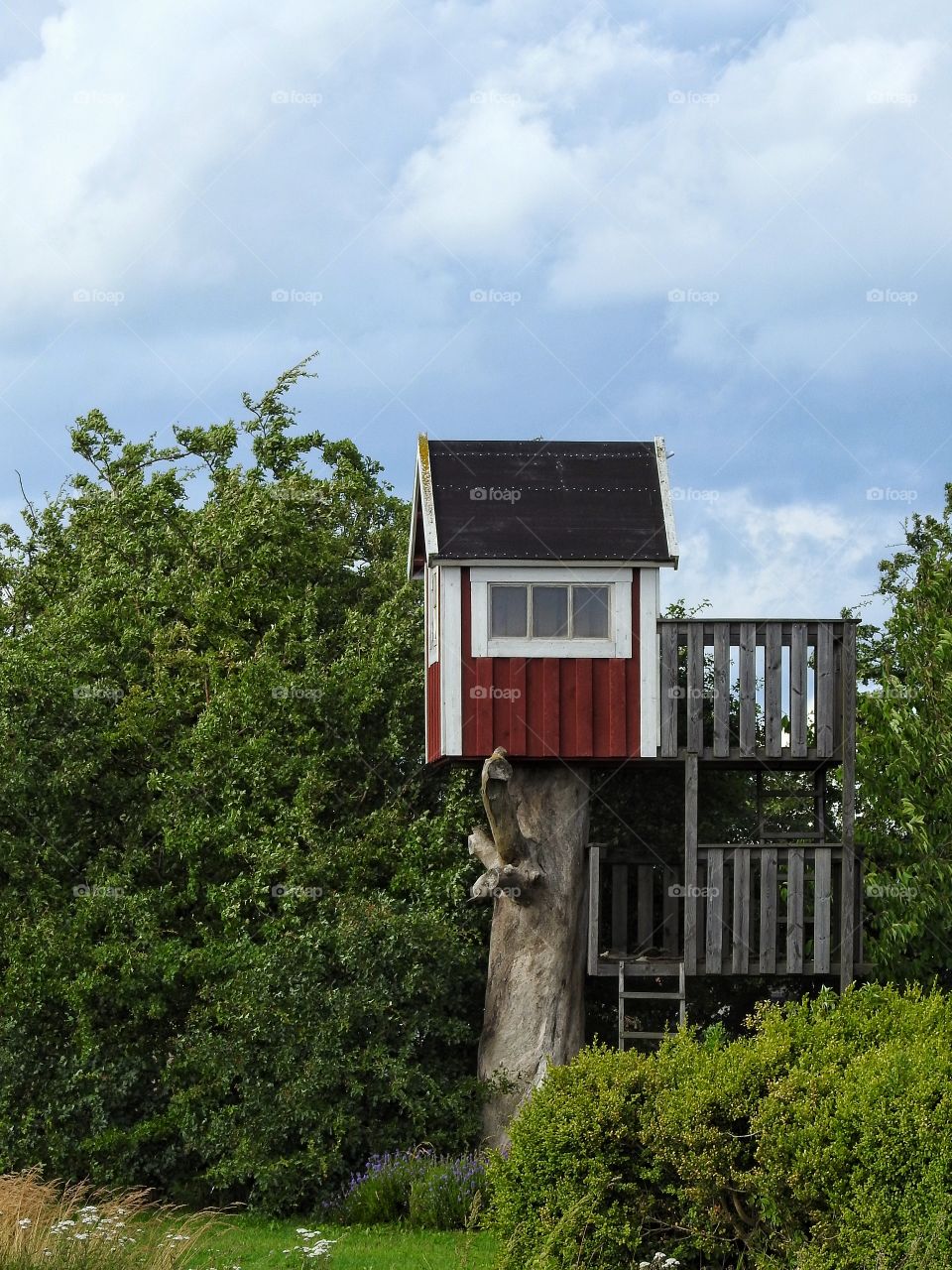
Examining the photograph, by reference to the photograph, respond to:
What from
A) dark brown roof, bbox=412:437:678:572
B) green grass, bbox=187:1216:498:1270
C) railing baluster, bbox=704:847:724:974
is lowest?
green grass, bbox=187:1216:498:1270

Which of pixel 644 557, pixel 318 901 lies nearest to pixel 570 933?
pixel 318 901

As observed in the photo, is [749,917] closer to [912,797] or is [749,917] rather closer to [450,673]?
[912,797]

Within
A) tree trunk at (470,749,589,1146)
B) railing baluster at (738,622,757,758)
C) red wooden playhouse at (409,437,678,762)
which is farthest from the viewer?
tree trunk at (470,749,589,1146)

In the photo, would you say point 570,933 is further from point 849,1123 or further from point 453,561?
point 849,1123

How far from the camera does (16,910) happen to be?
58.0 feet

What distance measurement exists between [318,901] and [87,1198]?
13.3ft

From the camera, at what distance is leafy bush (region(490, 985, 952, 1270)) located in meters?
9.40

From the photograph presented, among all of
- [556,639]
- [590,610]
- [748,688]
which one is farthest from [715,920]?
[590,610]

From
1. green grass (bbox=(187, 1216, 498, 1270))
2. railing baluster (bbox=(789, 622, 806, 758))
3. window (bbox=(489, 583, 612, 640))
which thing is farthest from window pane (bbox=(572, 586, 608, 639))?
green grass (bbox=(187, 1216, 498, 1270))

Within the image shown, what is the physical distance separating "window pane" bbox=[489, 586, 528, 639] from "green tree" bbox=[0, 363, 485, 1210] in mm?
2563

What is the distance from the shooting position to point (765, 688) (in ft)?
52.0

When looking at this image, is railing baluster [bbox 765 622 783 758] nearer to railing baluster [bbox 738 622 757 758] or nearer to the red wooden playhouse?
railing baluster [bbox 738 622 757 758]

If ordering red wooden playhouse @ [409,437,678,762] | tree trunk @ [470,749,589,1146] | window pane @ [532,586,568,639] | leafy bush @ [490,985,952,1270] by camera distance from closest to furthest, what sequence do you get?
leafy bush @ [490,985,952,1270], red wooden playhouse @ [409,437,678,762], window pane @ [532,586,568,639], tree trunk @ [470,749,589,1146]

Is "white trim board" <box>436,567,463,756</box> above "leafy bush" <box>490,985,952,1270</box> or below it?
above
